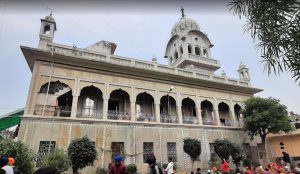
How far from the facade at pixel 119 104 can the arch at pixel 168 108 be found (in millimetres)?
96

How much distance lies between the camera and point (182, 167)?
55.8ft

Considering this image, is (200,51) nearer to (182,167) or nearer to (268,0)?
(182,167)

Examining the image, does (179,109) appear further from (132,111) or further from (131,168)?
(131,168)

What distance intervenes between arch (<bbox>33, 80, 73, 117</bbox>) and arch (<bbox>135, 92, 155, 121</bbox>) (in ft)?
19.3

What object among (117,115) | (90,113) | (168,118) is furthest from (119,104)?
(168,118)

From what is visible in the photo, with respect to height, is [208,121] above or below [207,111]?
below

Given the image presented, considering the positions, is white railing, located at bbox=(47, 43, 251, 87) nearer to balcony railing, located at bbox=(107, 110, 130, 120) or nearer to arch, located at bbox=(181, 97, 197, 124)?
arch, located at bbox=(181, 97, 197, 124)

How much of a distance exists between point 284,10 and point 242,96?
19.9 metres

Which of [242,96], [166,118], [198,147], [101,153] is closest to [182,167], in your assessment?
[198,147]

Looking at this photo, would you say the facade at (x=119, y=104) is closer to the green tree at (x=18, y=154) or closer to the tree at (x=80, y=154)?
the tree at (x=80, y=154)

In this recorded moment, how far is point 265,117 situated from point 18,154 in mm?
18643

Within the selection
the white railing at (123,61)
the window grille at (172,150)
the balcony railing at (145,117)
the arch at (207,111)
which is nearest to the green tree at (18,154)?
the white railing at (123,61)

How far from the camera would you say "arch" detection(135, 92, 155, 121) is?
19.1 m

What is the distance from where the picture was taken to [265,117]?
19.1 meters
